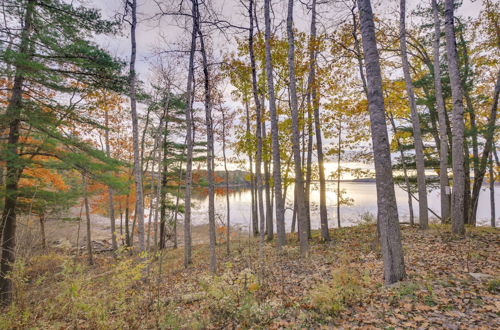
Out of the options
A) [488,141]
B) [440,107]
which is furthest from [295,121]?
[488,141]

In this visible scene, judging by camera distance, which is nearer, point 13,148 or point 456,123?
point 13,148

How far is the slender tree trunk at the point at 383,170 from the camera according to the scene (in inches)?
163

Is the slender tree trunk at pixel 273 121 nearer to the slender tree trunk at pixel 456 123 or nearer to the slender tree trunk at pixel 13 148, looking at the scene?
the slender tree trunk at pixel 456 123

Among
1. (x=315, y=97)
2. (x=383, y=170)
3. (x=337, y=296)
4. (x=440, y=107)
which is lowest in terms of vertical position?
(x=337, y=296)

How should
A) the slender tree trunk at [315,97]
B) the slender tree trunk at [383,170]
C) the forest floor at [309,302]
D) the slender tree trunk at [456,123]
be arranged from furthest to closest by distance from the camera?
1. the slender tree trunk at [315,97]
2. the slender tree trunk at [456,123]
3. the slender tree trunk at [383,170]
4. the forest floor at [309,302]

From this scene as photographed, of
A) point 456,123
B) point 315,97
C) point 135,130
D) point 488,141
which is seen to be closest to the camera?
point 456,123

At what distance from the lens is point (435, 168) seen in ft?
43.8

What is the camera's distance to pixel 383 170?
13.6 ft

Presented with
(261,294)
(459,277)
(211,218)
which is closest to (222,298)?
(261,294)

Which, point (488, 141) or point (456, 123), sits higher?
point (456, 123)

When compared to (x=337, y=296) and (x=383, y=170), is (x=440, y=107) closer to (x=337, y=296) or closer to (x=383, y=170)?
(x=383, y=170)

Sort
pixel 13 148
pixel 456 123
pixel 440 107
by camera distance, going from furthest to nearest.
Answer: pixel 440 107, pixel 456 123, pixel 13 148

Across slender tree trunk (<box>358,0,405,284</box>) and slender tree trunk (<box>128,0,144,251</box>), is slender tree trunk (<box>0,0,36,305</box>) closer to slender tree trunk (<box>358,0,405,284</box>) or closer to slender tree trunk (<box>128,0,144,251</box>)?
slender tree trunk (<box>128,0,144,251</box>)

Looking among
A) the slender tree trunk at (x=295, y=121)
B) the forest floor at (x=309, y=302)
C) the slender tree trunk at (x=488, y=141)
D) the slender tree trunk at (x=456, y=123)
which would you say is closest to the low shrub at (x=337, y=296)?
the forest floor at (x=309, y=302)
